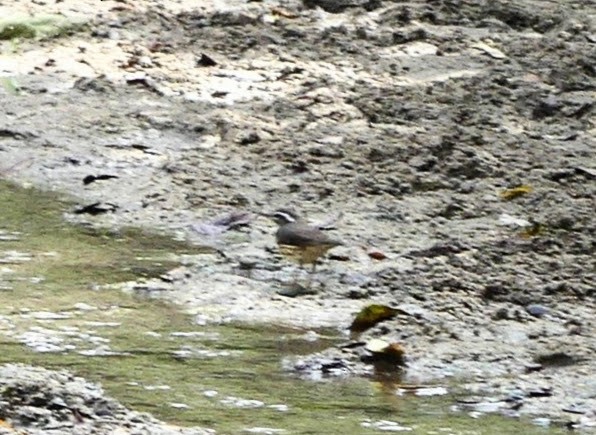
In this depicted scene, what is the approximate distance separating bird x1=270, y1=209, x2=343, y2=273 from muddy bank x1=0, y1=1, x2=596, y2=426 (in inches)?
2.1

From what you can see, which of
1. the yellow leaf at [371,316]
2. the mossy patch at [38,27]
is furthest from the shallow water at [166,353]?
the mossy patch at [38,27]

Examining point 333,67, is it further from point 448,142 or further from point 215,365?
point 215,365

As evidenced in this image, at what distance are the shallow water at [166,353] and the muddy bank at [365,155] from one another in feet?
0.48

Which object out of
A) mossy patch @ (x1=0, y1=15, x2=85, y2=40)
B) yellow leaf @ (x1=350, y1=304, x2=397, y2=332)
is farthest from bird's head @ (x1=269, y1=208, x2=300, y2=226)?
mossy patch @ (x1=0, y1=15, x2=85, y2=40)

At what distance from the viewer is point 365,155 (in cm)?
679

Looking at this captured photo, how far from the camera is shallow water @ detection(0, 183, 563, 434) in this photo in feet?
12.4

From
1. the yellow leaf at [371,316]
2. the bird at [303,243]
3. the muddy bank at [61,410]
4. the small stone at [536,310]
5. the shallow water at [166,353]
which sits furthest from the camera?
the bird at [303,243]

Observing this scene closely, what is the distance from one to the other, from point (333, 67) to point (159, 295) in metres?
3.55

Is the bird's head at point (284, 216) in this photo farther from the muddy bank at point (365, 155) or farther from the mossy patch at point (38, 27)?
the mossy patch at point (38, 27)

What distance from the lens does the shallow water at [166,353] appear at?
12.4ft

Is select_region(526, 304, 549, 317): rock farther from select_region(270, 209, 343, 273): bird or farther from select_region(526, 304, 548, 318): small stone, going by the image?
select_region(270, 209, 343, 273): bird

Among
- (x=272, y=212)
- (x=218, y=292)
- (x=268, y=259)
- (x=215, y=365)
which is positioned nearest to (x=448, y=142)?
(x=272, y=212)

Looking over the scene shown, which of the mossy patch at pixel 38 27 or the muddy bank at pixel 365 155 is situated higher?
the mossy patch at pixel 38 27

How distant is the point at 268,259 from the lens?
17.9ft
